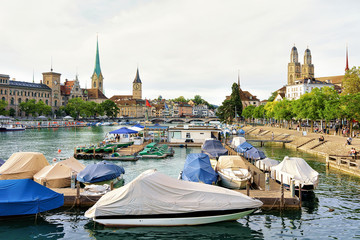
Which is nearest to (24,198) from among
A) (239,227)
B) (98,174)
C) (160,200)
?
(98,174)

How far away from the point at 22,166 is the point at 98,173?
269 inches

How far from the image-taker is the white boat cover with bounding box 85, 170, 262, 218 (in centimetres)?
1750

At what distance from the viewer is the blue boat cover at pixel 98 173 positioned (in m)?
26.0

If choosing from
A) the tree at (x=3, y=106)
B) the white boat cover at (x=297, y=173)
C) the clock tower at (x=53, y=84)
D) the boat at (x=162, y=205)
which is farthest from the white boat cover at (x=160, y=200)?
the clock tower at (x=53, y=84)

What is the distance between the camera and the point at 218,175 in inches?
1112

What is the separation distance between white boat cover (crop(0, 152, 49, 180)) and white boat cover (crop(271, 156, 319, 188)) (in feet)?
72.0

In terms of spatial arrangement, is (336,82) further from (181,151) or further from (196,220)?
(196,220)

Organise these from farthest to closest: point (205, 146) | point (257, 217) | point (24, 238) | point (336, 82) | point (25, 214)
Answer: point (336, 82) → point (205, 146) → point (257, 217) → point (25, 214) → point (24, 238)

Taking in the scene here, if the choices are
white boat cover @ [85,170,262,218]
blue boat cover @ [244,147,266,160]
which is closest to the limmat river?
white boat cover @ [85,170,262,218]

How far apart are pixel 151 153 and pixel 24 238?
29821 millimetres

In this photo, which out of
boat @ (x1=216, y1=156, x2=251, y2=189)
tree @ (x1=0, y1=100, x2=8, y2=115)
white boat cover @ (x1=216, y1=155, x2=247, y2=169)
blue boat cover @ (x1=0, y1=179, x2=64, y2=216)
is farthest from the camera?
tree @ (x1=0, y1=100, x2=8, y2=115)

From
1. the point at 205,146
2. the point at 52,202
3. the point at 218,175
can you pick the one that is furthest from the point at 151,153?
the point at 52,202

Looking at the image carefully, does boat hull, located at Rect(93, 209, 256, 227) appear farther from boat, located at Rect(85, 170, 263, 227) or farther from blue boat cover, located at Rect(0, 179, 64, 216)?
blue boat cover, located at Rect(0, 179, 64, 216)

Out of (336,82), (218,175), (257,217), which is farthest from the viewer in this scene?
(336,82)
